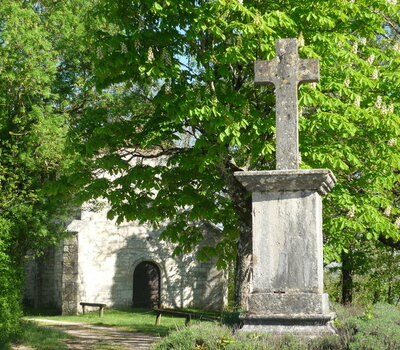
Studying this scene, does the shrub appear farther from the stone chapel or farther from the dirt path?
the stone chapel

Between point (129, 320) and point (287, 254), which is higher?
point (287, 254)

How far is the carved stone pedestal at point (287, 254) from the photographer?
22.5 ft

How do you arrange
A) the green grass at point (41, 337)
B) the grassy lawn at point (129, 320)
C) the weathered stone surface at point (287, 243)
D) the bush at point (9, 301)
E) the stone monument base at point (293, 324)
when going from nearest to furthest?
the stone monument base at point (293, 324) < the weathered stone surface at point (287, 243) < the bush at point (9, 301) < the green grass at point (41, 337) < the grassy lawn at point (129, 320)

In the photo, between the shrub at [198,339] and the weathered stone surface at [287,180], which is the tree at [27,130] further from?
the weathered stone surface at [287,180]

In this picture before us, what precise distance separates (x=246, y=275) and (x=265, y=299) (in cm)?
821

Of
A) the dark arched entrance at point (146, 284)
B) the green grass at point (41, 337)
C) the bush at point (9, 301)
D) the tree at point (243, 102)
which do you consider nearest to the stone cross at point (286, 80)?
the tree at point (243, 102)

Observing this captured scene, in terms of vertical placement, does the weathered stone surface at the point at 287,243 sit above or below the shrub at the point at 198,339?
above

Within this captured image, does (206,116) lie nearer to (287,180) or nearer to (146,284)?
(287,180)

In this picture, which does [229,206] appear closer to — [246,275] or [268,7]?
[246,275]

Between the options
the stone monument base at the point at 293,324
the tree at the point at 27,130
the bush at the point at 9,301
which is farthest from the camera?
the tree at the point at 27,130

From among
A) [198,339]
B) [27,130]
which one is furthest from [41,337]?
[198,339]

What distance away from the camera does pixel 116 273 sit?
85.4 ft

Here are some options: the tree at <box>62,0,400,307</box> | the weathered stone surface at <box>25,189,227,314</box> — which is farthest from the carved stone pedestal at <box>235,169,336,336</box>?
the weathered stone surface at <box>25,189,227,314</box>

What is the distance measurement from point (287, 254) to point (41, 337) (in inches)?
382
